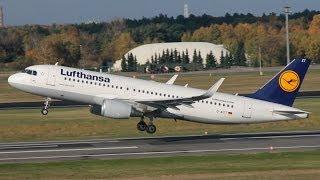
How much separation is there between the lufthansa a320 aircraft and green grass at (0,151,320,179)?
10.1 m

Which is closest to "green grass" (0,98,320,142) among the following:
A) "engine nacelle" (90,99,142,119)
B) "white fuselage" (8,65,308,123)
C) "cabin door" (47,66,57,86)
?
"white fuselage" (8,65,308,123)

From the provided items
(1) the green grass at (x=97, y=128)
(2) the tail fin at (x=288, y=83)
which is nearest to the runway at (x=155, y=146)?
(2) the tail fin at (x=288, y=83)

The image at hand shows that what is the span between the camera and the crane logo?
2355 inches

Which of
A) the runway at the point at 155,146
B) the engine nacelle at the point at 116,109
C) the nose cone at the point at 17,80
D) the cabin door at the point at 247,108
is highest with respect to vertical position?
the nose cone at the point at 17,80

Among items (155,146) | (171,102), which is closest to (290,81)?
(171,102)

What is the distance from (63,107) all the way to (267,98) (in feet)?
107

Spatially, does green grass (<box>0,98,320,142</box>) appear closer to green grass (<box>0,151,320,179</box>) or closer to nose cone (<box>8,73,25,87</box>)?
nose cone (<box>8,73,25,87</box>)

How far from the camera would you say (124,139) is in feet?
197

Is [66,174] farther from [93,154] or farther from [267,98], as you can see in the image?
[267,98]

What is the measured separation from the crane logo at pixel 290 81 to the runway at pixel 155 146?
344 centimetres

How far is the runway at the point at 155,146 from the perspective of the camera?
4969 cm

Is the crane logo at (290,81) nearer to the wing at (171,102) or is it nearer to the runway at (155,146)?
the runway at (155,146)

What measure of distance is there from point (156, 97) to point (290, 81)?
9.70 meters

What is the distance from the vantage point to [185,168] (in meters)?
43.1
